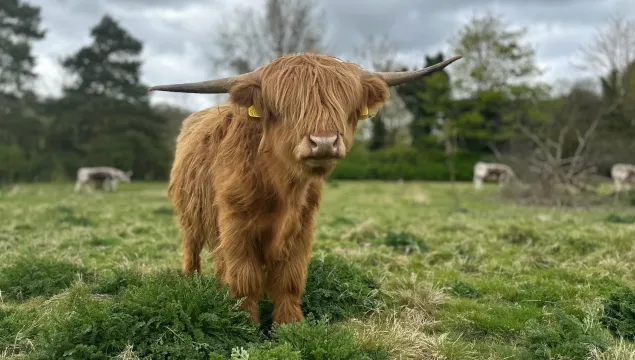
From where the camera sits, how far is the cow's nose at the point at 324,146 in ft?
9.68

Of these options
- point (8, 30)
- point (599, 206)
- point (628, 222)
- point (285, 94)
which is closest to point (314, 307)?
point (285, 94)

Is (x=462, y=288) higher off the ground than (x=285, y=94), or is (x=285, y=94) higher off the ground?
(x=285, y=94)

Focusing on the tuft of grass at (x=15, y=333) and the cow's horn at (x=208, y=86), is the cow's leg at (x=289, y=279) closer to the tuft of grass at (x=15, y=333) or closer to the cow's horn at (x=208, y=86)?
the cow's horn at (x=208, y=86)

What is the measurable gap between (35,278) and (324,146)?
3.48 meters

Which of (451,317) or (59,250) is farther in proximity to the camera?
(59,250)

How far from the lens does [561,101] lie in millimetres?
31766

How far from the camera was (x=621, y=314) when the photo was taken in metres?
4.12

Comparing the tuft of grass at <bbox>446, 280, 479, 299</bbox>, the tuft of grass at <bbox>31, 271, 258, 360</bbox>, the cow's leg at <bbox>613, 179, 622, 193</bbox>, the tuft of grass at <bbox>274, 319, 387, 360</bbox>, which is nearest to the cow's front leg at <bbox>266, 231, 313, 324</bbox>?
the tuft of grass at <bbox>31, 271, 258, 360</bbox>

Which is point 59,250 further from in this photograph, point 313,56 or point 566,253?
point 566,253

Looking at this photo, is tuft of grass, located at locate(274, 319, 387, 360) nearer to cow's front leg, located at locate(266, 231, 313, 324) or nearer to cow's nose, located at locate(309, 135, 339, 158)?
cow's front leg, located at locate(266, 231, 313, 324)

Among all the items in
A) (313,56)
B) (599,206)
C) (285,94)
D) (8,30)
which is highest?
(8,30)

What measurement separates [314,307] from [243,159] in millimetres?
1475

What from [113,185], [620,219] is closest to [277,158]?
[620,219]

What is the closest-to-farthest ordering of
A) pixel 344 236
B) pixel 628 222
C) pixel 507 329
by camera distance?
1. pixel 507 329
2. pixel 344 236
3. pixel 628 222
